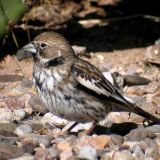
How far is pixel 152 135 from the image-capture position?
25.5 ft

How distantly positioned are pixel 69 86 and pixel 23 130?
0.68 m

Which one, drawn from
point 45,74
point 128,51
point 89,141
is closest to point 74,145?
point 89,141

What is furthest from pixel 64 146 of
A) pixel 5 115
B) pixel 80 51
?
pixel 80 51

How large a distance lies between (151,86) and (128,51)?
4.66ft

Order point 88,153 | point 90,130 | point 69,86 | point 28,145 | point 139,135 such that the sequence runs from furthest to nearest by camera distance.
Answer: point 90,130, point 139,135, point 69,86, point 28,145, point 88,153

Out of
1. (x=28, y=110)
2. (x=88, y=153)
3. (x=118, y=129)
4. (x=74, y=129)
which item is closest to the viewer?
(x=88, y=153)

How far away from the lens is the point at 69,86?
7.53 meters

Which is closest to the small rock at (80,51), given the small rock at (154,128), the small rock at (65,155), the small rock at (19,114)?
the small rock at (19,114)

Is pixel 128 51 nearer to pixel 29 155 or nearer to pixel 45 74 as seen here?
pixel 45 74

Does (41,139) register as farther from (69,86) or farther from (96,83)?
(96,83)

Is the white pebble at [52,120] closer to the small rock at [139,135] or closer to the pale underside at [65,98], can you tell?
the pale underside at [65,98]

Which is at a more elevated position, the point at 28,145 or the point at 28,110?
the point at 28,145

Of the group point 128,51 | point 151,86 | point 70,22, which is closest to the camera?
point 151,86

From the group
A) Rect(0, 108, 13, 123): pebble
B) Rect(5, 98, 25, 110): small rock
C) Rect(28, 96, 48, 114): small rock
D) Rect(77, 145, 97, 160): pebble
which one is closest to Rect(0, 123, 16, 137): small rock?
Rect(0, 108, 13, 123): pebble
